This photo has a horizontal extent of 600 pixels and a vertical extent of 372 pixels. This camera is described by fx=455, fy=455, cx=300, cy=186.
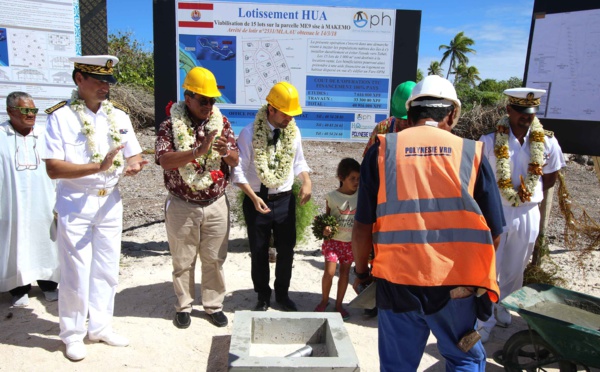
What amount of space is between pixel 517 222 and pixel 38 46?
201 inches

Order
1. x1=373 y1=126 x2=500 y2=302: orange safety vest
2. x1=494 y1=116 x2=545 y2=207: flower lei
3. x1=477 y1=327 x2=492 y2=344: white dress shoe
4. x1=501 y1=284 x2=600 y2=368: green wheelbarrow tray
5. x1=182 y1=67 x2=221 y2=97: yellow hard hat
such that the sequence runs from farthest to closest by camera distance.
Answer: x1=477 y1=327 x2=492 y2=344: white dress shoe, x1=494 y1=116 x2=545 y2=207: flower lei, x1=182 y1=67 x2=221 y2=97: yellow hard hat, x1=501 y1=284 x2=600 y2=368: green wheelbarrow tray, x1=373 y1=126 x2=500 y2=302: orange safety vest

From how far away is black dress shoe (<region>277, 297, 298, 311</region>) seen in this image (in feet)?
15.4

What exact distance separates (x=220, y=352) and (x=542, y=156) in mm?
3329

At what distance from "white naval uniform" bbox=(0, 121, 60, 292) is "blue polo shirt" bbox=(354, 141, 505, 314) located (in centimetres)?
364

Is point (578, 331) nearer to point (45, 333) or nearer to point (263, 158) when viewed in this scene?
point (263, 158)

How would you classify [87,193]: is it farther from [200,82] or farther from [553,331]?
[553,331]

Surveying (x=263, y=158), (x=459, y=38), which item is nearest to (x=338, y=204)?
(x=263, y=158)

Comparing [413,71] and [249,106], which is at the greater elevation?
[413,71]

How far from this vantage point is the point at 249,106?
583 cm

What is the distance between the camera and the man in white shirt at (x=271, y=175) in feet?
14.0

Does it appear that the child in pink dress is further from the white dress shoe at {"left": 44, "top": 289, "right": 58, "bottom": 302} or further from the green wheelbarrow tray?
the white dress shoe at {"left": 44, "top": 289, "right": 58, "bottom": 302}

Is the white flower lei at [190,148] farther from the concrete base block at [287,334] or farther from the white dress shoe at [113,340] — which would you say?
the white dress shoe at [113,340]

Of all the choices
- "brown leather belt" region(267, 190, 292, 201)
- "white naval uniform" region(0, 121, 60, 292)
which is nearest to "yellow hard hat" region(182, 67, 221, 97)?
"brown leather belt" region(267, 190, 292, 201)

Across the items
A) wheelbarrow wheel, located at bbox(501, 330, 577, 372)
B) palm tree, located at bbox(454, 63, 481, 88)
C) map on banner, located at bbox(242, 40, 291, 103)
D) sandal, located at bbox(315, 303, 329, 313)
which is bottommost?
sandal, located at bbox(315, 303, 329, 313)
